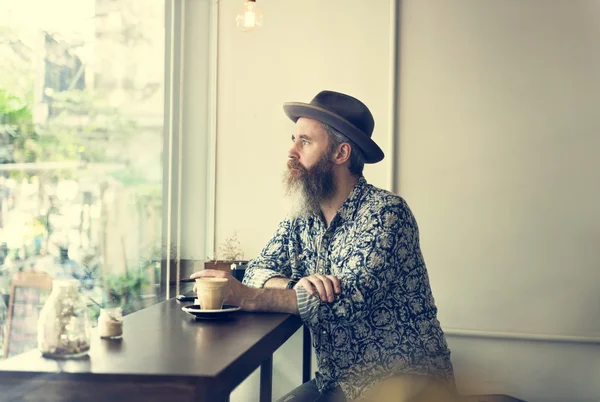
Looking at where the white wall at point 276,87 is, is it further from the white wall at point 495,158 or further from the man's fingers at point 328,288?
the man's fingers at point 328,288

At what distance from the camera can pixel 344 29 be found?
10.3ft

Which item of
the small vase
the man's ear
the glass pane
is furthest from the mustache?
the small vase

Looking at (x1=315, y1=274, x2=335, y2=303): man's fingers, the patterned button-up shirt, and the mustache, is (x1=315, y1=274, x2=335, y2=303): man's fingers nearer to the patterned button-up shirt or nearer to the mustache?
the patterned button-up shirt

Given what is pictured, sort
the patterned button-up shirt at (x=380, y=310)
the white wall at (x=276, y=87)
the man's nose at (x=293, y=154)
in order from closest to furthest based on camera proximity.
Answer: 1. the patterned button-up shirt at (x=380, y=310)
2. the man's nose at (x=293, y=154)
3. the white wall at (x=276, y=87)

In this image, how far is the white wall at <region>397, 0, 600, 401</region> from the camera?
2.95 metres

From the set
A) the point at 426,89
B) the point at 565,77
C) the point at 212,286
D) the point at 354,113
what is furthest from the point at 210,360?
the point at 565,77

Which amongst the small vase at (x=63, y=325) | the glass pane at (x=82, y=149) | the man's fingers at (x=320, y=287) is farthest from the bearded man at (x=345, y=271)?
the small vase at (x=63, y=325)

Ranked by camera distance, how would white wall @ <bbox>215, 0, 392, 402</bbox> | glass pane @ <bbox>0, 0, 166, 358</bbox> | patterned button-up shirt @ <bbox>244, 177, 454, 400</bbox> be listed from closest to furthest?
glass pane @ <bbox>0, 0, 166, 358</bbox> < patterned button-up shirt @ <bbox>244, 177, 454, 400</bbox> < white wall @ <bbox>215, 0, 392, 402</bbox>

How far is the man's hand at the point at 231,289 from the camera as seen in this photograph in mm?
1916

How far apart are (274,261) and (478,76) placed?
135cm

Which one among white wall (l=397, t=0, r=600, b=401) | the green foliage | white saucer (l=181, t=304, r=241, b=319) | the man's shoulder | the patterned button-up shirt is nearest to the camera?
white saucer (l=181, t=304, r=241, b=319)

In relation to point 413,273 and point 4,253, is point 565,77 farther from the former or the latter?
point 4,253

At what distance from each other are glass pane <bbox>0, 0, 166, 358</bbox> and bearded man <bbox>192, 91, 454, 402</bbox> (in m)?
0.40

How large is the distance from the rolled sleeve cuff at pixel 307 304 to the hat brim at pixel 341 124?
28.1 inches
